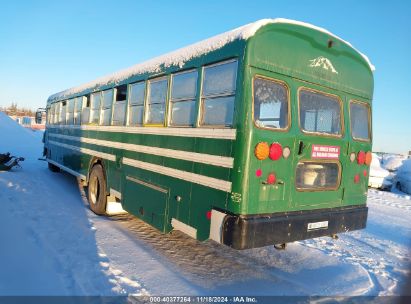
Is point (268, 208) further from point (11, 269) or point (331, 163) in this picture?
point (11, 269)

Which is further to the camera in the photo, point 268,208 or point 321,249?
point 321,249

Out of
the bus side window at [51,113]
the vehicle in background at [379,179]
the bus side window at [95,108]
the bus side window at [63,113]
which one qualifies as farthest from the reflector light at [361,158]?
the vehicle in background at [379,179]

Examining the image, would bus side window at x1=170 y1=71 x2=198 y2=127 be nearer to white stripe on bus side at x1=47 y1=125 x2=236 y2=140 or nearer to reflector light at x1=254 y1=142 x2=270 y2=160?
white stripe on bus side at x1=47 y1=125 x2=236 y2=140

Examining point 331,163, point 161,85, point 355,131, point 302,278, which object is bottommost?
point 302,278

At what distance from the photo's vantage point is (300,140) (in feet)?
12.3

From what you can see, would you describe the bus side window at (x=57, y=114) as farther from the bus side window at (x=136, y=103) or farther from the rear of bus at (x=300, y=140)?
the rear of bus at (x=300, y=140)

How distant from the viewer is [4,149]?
62.4 ft

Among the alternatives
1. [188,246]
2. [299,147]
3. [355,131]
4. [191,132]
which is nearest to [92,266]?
[188,246]

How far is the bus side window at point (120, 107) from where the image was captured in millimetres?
5617

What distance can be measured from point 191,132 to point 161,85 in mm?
1007

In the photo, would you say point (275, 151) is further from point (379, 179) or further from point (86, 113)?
point (379, 179)

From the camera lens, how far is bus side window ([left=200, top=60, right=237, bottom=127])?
11.2 ft

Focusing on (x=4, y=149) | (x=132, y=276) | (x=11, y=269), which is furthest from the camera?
(x=4, y=149)

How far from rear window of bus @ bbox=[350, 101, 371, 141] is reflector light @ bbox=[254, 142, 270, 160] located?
164cm
